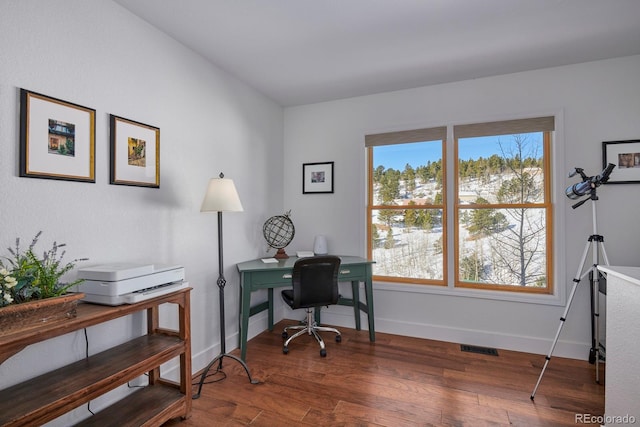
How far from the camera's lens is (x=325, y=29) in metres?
2.29

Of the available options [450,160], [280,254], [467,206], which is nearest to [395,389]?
[280,254]

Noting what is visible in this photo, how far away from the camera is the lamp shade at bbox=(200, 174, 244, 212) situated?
233 centimetres

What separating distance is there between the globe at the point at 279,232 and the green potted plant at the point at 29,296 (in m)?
2.20

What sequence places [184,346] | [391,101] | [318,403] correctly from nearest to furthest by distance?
1. [184,346]
2. [318,403]
3. [391,101]

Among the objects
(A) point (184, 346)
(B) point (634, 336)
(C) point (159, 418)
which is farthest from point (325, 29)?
(C) point (159, 418)

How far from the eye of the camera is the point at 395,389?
2.30 m

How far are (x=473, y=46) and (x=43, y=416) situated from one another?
3.49 metres

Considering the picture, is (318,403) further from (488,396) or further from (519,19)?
(519,19)

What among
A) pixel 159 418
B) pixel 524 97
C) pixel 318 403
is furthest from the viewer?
pixel 524 97

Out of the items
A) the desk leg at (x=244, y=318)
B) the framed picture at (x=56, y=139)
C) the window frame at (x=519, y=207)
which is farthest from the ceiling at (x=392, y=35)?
the desk leg at (x=244, y=318)

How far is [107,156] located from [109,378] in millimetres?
1288

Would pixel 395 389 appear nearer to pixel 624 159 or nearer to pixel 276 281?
pixel 276 281

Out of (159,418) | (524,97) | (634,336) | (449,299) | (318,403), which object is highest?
(524,97)

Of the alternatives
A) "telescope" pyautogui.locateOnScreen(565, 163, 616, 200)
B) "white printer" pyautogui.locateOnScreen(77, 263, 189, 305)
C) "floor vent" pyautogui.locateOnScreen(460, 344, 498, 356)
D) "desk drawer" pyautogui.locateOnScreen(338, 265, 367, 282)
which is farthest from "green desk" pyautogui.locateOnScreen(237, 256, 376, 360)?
"telescope" pyautogui.locateOnScreen(565, 163, 616, 200)
